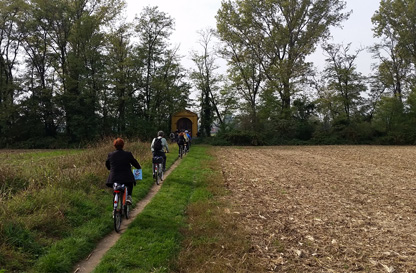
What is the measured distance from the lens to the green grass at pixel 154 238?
4387 mm

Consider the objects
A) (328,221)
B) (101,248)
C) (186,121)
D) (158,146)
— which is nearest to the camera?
(101,248)

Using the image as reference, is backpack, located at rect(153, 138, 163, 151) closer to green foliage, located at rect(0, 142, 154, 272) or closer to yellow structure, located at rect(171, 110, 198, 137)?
green foliage, located at rect(0, 142, 154, 272)

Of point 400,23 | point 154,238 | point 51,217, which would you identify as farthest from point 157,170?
point 400,23

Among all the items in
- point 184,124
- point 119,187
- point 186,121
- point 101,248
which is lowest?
point 101,248

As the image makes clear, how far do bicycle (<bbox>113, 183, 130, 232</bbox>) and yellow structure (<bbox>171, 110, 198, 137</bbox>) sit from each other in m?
37.1

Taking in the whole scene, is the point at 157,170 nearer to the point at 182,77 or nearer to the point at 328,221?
the point at 328,221

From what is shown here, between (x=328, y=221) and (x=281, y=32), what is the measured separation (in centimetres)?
3510

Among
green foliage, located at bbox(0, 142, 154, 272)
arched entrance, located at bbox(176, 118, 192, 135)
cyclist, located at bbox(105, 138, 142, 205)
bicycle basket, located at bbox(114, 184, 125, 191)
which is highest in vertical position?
arched entrance, located at bbox(176, 118, 192, 135)

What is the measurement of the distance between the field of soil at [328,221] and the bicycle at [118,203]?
2.49m

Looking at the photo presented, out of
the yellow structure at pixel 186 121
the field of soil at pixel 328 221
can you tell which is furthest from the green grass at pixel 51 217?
the yellow structure at pixel 186 121

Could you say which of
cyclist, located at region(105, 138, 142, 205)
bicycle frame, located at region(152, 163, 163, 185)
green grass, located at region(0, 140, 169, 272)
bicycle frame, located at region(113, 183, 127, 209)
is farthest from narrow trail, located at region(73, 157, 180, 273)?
bicycle frame, located at region(152, 163, 163, 185)

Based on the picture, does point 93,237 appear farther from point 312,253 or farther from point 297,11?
point 297,11

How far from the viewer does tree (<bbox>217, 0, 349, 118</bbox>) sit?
3659 centimetres

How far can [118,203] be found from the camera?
5.95m
